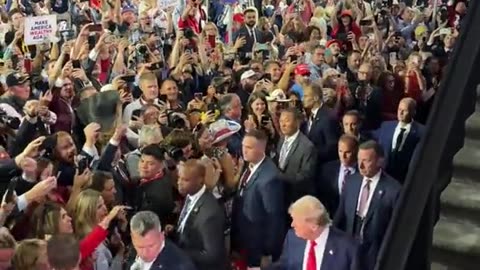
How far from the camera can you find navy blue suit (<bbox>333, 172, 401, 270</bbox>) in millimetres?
5188

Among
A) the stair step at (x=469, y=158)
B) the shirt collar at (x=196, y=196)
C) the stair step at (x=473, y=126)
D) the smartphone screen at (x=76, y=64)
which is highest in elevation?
the stair step at (x=473, y=126)

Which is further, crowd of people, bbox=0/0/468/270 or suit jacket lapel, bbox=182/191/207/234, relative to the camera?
suit jacket lapel, bbox=182/191/207/234

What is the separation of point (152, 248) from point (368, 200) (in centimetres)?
166

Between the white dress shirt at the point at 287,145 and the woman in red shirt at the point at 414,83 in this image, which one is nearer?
the white dress shirt at the point at 287,145

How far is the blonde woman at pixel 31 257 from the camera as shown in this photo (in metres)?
3.83

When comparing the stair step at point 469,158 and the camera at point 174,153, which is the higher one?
the stair step at point 469,158

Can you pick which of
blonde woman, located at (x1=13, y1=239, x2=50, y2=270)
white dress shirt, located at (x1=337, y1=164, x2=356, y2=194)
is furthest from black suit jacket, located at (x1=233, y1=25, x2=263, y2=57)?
blonde woman, located at (x1=13, y1=239, x2=50, y2=270)

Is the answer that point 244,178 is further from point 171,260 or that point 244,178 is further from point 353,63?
point 353,63

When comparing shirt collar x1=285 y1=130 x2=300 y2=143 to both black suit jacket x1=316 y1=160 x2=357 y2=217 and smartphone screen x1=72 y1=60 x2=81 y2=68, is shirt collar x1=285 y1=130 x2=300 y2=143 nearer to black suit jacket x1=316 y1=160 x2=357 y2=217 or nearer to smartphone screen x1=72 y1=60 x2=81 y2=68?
black suit jacket x1=316 y1=160 x2=357 y2=217

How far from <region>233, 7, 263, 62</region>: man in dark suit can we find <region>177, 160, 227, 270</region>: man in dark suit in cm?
655

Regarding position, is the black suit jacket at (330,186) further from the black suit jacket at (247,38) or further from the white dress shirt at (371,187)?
the black suit jacket at (247,38)

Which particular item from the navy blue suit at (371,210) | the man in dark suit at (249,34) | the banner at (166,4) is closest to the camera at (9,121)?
the navy blue suit at (371,210)

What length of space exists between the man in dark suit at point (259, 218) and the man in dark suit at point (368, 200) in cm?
42

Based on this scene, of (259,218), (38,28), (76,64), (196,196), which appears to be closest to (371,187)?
(259,218)
